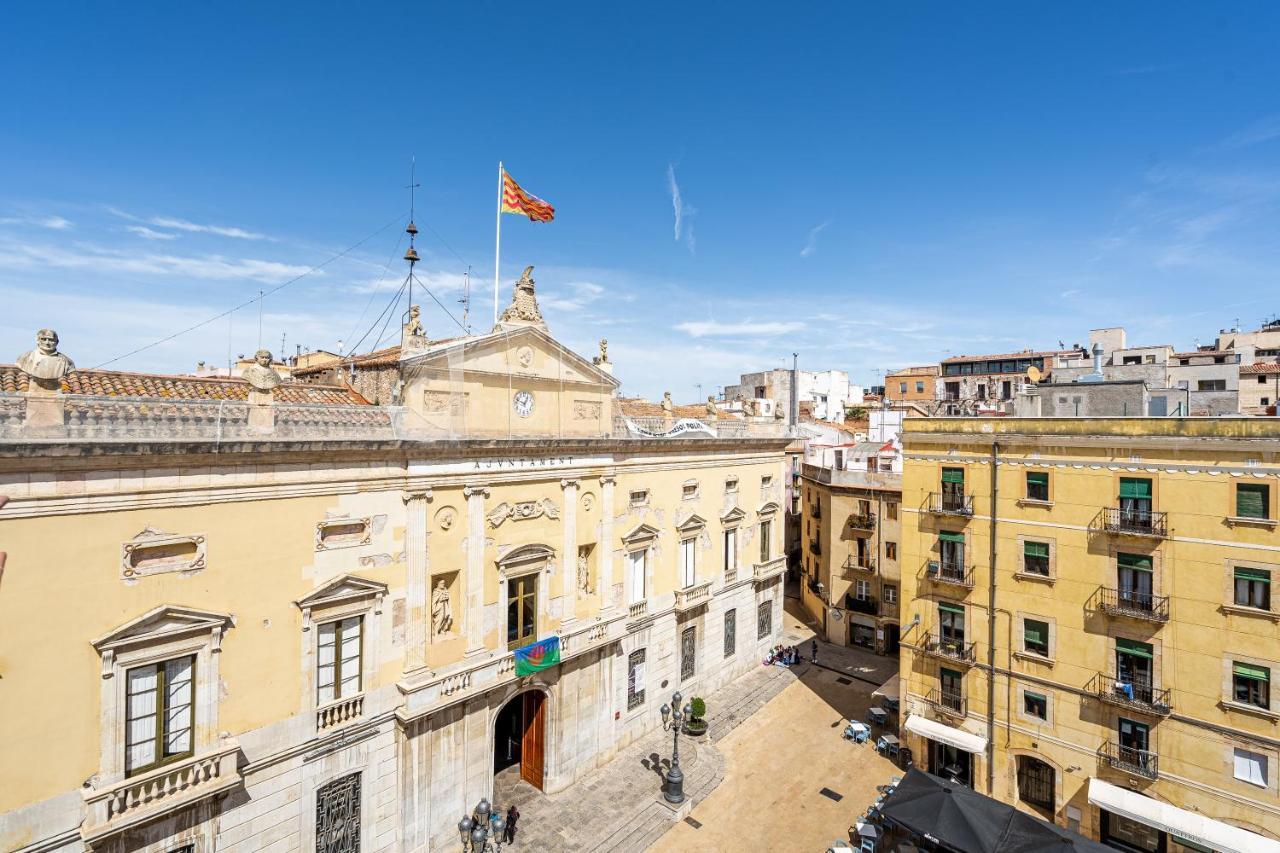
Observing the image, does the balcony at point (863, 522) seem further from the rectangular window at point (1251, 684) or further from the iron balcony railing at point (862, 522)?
the rectangular window at point (1251, 684)

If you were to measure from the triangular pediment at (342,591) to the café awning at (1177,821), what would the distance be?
897 inches

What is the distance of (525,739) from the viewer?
74.2 ft

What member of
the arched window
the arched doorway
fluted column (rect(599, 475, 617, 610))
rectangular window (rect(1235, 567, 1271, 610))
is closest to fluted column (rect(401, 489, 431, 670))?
the arched doorway

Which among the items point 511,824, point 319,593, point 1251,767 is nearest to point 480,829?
point 511,824

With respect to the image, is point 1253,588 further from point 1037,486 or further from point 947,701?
point 947,701

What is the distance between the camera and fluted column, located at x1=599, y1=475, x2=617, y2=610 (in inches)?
914

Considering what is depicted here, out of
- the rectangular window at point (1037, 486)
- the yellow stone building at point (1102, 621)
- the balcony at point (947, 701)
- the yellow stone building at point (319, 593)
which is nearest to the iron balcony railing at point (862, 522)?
the yellow stone building at point (1102, 621)

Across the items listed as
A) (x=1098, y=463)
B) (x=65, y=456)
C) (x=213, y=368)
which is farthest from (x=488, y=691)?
(x=1098, y=463)

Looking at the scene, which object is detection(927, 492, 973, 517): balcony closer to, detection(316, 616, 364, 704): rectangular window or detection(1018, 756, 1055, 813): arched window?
detection(1018, 756, 1055, 813): arched window

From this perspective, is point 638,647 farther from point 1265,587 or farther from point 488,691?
point 1265,587

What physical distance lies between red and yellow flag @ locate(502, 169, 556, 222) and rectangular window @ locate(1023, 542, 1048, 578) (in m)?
20.5

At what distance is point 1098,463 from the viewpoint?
2020 cm

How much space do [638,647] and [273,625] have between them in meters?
13.9

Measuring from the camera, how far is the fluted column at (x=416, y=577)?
17.5 m
